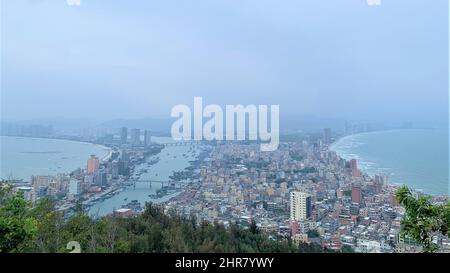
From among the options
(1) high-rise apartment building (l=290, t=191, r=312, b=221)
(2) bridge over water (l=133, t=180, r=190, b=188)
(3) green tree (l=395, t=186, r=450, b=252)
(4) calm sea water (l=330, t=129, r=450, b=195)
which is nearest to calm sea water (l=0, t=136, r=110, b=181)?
(2) bridge over water (l=133, t=180, r=190, b=188)

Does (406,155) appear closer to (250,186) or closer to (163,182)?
(250,186)

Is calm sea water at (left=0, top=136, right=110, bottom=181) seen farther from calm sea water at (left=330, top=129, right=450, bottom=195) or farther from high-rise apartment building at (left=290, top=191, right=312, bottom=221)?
calm sea water at (left=330, top=129, right=450, bottom=195)

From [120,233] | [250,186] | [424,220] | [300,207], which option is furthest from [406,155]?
[120,233]

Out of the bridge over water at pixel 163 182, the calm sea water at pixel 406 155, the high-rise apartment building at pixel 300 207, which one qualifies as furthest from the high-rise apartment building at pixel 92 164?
the calm sea water at pixel 406 155

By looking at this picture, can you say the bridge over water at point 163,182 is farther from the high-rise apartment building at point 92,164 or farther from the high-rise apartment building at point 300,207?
the high-rise apartment building at point 300,207

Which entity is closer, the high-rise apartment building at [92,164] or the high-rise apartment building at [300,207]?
the high-rise apartment building at [300,207]

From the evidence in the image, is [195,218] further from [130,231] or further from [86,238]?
[86,238]
